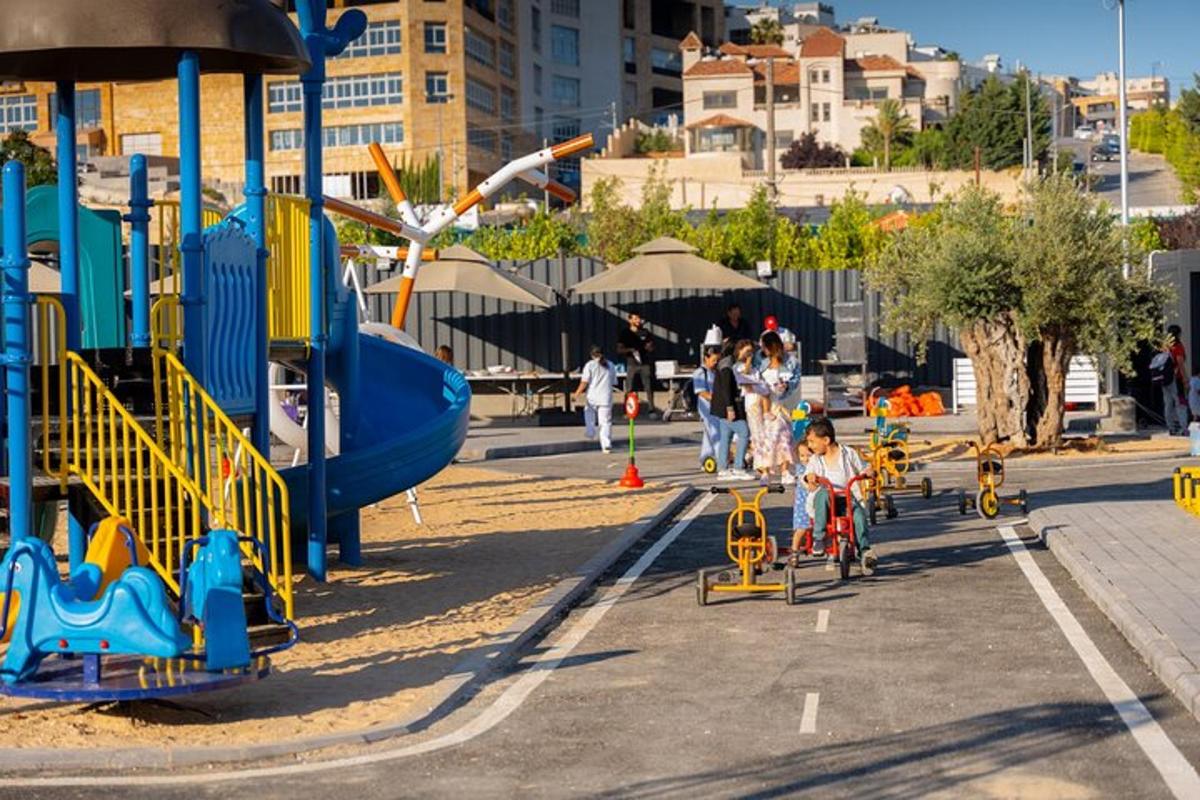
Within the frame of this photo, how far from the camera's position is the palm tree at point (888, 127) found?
505 feet

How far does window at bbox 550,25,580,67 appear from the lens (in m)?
137

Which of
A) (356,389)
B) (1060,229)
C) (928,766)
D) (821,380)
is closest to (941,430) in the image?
(821,380)

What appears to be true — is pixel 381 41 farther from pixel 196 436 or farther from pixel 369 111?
pixel 196 436

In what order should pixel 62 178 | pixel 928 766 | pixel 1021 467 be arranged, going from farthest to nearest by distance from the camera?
pixel 1021 467 < pixel 62 178 < pixel 928 766

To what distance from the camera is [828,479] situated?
56.1 ft

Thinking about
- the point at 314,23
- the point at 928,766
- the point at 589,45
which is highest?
the point at 589,45

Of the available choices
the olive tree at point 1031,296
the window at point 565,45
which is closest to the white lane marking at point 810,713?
the olive tree at point 1031,296

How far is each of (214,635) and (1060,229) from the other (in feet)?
70.7

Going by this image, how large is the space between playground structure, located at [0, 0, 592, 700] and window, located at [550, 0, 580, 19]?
119 meters

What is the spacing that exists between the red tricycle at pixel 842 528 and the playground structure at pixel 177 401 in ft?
13.4

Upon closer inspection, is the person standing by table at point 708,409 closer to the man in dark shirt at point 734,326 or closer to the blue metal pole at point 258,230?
the man in dark shirt at point 734,326

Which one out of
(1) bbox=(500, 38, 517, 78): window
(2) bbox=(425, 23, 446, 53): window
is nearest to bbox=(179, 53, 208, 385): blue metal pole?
(2) bbox=(425, 23, 446, 53): window

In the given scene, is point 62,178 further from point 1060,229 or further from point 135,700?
point 1060,229

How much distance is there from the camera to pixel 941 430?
36.1 meters
